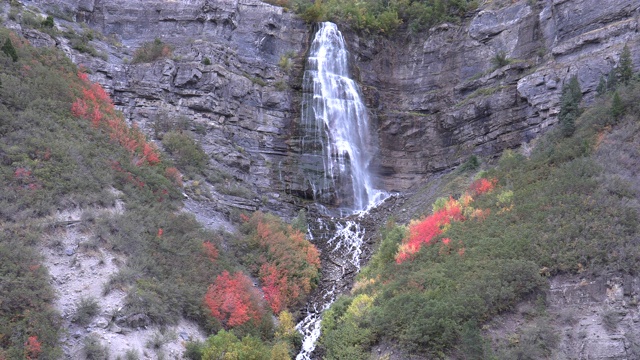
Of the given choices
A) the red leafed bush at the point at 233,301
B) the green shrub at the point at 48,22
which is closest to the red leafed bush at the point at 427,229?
the red leafed bush at the point at 233,301

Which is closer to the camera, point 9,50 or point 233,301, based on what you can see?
point 233,301

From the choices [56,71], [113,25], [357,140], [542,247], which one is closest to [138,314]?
[542,247]

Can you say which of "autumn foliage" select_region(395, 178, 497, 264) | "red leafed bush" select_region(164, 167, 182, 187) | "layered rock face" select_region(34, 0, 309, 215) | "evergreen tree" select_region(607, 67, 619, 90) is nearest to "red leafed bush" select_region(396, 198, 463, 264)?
"autumn foliage" select_region(395, 178, 497, 264)

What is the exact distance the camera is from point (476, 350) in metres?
15.4

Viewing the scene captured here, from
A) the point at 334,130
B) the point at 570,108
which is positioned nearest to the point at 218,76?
the point at 334,130

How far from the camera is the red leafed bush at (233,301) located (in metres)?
19.7

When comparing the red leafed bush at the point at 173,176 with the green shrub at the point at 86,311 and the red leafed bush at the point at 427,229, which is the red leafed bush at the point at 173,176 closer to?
the green shrub at the point at 86,311

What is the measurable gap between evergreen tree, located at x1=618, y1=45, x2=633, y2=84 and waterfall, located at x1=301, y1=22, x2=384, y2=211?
16056 mm

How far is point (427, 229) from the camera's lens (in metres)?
23.6

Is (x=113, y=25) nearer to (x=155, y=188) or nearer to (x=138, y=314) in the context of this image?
(x=155, y=188)

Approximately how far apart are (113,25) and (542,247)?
117 feet

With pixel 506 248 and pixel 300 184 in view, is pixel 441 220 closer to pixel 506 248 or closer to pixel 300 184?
pixel 506 248

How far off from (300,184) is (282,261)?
33.2ft

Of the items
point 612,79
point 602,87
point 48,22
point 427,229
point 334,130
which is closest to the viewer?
point 427,229
